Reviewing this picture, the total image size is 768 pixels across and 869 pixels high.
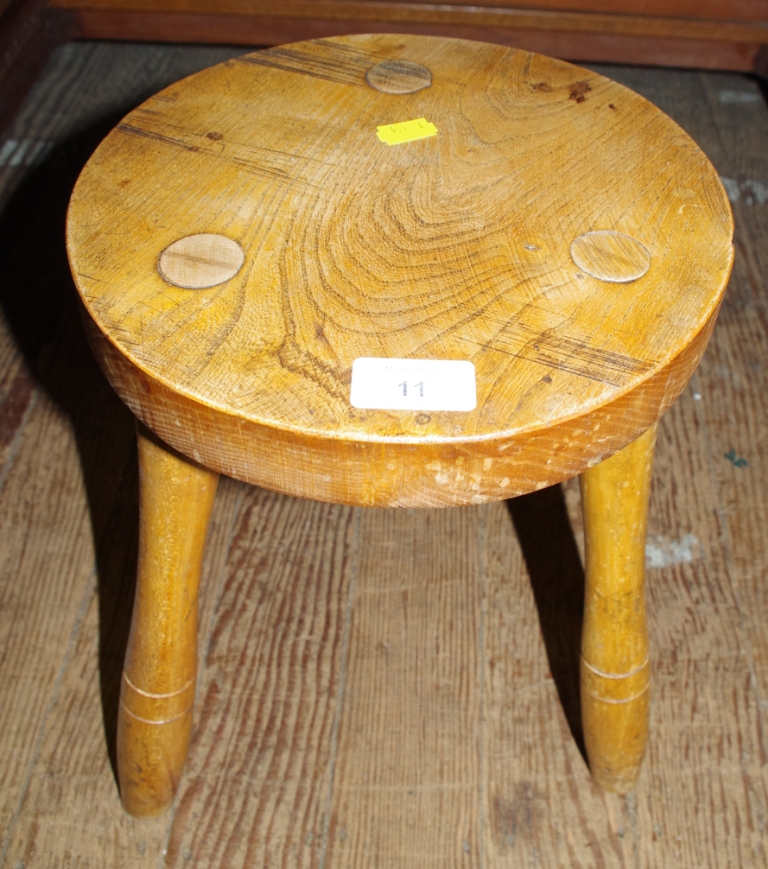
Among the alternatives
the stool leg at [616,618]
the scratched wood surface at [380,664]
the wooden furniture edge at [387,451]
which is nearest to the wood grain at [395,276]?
the wooden furniture edge at [387,451]

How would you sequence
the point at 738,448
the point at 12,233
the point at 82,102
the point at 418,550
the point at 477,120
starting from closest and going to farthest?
the point at 477,120, the point at 418,550, the point at 738,448, the point at 12,233, the point at 82,102

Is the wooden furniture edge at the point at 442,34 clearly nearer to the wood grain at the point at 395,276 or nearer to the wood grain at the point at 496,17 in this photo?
the wood grain at the point at 496,17

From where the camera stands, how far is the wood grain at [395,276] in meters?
0.59

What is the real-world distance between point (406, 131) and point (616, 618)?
451mm

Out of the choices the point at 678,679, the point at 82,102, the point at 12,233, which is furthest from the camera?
the point at 82,102

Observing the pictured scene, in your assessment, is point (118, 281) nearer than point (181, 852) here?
Yes

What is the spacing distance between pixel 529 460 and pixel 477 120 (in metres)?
0.37

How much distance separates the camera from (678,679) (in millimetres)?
970

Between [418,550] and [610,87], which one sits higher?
[610,87]

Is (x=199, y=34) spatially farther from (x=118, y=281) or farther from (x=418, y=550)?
(x=118, y=281)

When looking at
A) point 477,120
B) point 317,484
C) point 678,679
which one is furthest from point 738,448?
point 317,484

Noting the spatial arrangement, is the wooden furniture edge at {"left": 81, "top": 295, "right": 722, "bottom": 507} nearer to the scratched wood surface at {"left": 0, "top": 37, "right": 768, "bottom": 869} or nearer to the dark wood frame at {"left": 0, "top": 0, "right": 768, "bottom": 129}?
the scratched wood surface at {"left": 0, "top": 37, "right": 768, "bottom": 869}

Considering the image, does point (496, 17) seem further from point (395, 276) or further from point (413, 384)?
point (413, 384)

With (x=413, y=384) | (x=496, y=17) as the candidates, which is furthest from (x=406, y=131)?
(x=496, y=17)
